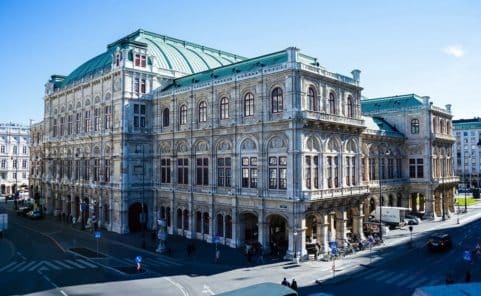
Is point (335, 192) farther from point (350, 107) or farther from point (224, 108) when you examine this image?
point (224, 108)

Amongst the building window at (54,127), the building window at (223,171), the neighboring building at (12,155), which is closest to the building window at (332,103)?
the building window at (223,171)

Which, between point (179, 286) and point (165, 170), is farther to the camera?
point (165, 170)

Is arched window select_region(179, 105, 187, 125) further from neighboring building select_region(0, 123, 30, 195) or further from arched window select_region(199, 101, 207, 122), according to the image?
neighboring building select_region(0, 123, 30, 195)

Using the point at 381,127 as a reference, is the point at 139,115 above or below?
above

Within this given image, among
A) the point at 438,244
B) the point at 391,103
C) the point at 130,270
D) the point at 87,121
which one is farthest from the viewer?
the point at 391,103

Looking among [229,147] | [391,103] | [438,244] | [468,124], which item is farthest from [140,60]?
[468,124]

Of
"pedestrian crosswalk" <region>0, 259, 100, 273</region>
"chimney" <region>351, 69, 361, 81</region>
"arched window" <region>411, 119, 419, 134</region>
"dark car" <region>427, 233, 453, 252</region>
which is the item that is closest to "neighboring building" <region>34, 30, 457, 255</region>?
"arched window" <region>411, 119, 419, 134</region>

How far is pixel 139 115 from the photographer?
55.3 meters

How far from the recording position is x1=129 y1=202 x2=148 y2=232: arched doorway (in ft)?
179

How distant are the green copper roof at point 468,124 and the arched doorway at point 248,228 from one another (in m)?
115

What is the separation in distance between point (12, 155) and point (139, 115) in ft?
258

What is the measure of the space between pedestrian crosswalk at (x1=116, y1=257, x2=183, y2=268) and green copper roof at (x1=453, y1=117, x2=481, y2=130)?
127139 mm

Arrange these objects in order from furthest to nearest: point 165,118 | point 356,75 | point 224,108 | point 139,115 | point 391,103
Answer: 1. point 391,103
2. point 139,115
3. point 165,118
4. point 356,75
5. point 224,108

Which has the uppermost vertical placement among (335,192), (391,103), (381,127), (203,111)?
(391,103)
